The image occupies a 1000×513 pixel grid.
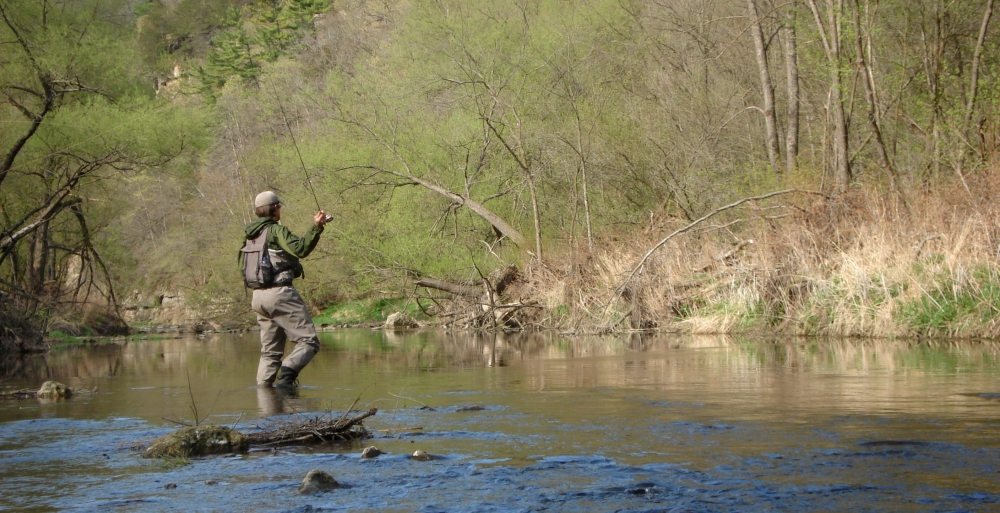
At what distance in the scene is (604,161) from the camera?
82.9 feet

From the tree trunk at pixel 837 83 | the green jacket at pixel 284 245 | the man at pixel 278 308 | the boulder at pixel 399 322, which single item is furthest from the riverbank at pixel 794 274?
the green jacket at pixel 284 245

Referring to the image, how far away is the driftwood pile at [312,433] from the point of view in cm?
682

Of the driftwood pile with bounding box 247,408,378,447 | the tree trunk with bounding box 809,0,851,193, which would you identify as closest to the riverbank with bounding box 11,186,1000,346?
the tree trunk with bounding box 809,0,851,193

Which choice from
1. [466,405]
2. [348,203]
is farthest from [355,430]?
[348,203]

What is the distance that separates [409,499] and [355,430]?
2.15m

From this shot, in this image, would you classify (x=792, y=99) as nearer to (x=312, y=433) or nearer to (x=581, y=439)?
(x=581, y=439)

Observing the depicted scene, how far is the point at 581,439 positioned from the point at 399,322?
80.3ft

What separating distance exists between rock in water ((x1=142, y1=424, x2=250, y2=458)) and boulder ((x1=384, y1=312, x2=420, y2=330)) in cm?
2317

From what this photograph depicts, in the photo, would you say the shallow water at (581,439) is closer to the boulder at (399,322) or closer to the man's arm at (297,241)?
the man's arm at (297,241)

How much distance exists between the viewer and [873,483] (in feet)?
16.1

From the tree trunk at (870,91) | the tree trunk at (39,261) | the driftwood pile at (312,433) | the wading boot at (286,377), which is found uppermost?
the tree trunk at (870,91)

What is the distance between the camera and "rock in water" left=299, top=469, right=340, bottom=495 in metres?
5.19

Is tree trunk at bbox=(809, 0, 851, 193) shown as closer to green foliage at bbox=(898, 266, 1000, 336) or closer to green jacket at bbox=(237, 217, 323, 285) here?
green foliage at bbox=(898, 266, 1000, 336)

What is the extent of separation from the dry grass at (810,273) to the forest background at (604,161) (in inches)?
1.9
